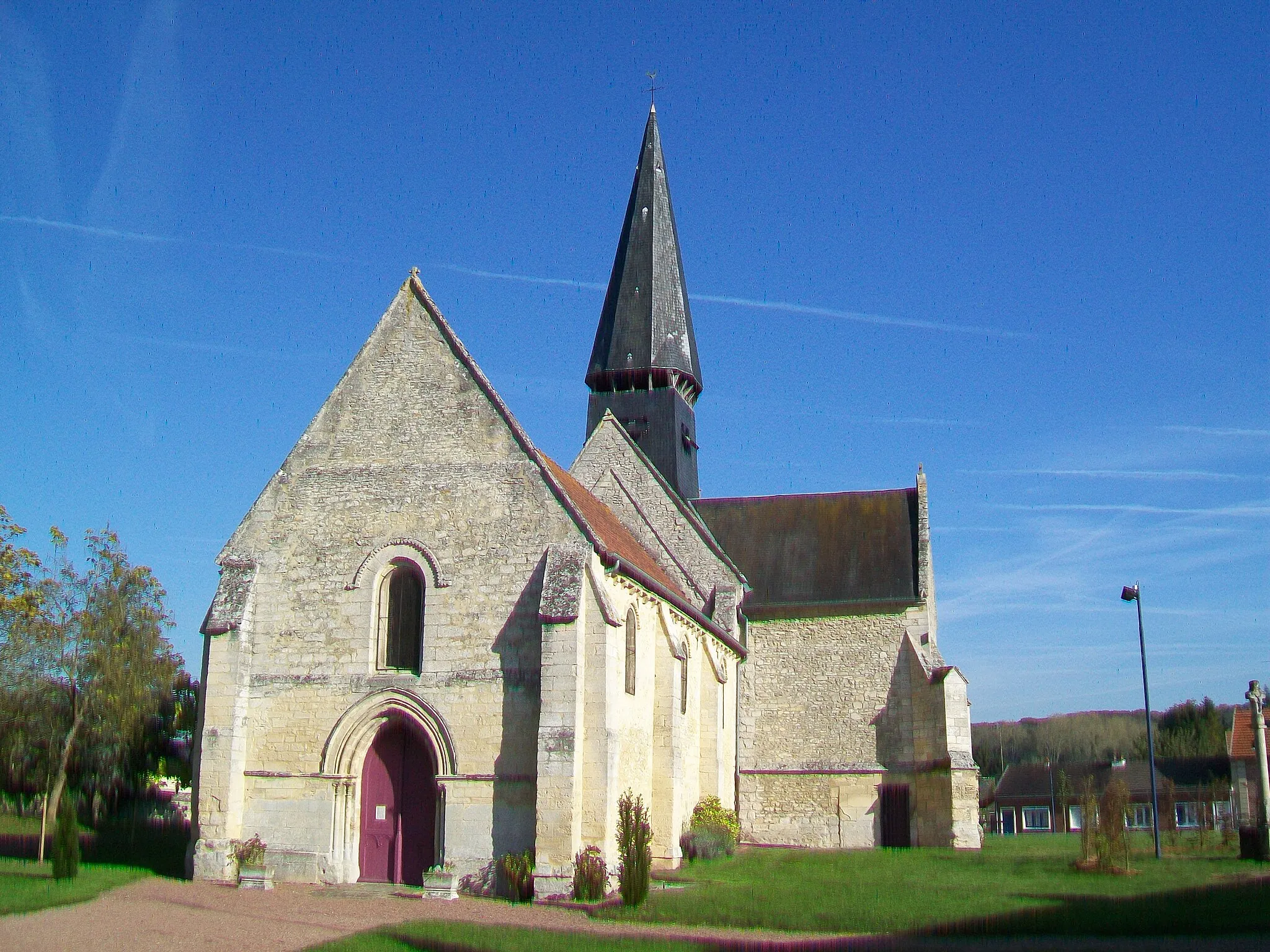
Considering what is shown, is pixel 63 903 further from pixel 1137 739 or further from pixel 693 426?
pixel 1137 739

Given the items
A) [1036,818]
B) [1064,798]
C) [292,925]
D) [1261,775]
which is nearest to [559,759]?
[292,925]

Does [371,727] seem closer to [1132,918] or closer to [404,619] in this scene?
[404,619]

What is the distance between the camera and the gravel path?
1101 cm

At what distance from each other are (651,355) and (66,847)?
18.9 metres

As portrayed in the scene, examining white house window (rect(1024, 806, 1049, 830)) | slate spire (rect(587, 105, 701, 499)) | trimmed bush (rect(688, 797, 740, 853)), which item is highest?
slate spire (rect(587, 105, 701, 499))

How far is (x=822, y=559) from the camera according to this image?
29.2 meters

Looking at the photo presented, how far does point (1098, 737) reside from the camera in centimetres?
8819

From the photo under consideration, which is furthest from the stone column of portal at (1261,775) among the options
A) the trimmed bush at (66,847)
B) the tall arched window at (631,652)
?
the trimmed bush at (66,847)

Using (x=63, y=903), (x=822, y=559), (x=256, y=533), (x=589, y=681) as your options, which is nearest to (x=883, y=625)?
(x=822, y=559)

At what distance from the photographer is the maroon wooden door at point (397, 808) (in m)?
16.9

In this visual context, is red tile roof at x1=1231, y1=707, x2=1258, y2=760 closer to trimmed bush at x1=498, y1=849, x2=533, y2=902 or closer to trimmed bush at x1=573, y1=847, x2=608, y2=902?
trimmed bush at x1=573, y1=847, x2=608, y2=902

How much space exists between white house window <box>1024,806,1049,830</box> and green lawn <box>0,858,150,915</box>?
5736cm

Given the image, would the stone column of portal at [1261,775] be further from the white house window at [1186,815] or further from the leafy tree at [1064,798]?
the leafy tree at [1064,798]

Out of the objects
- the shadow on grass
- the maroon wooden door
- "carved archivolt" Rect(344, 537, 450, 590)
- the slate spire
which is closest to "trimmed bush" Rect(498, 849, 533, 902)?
the maroon wooden door
